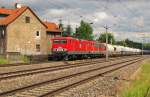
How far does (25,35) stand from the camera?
237 ft

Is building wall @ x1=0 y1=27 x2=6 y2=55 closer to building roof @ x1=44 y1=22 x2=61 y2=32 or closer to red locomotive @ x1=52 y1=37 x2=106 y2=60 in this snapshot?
building roof @ x1=44 y1=22 x2=61 y2=32

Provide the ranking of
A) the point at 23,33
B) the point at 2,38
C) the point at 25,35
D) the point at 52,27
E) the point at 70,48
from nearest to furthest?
the point at 70,48
the point at 2,38
the point at 23,33
the point at 25,35
the point at 52,27

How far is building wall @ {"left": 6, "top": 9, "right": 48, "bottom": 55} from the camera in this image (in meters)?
68.6

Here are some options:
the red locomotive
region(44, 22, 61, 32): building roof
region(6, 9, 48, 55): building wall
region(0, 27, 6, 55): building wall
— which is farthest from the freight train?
region(44, 22, 61, 32): building roof

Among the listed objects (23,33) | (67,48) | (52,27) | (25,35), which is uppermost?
→ (52,27)

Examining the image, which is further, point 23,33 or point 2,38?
point 23,33

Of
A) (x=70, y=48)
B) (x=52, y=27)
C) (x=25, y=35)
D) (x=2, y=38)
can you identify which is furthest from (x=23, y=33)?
(x=70, y=48)

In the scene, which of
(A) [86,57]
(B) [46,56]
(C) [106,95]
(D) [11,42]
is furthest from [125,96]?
(D) [11,42]

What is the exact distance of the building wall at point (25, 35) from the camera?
6864 cm

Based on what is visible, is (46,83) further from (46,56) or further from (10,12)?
(10,12)

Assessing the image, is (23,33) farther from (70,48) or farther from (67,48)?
(67,48)

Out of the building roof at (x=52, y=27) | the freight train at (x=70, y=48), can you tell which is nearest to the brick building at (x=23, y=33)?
the building roof at (x=52, y=27)

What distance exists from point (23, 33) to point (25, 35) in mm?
700

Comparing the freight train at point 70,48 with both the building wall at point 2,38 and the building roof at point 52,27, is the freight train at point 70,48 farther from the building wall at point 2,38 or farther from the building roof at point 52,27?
the building roof at point 52,27
